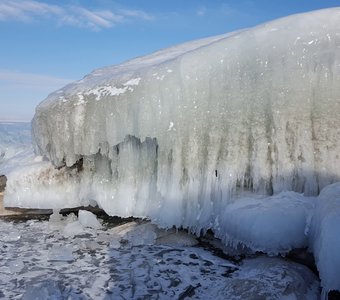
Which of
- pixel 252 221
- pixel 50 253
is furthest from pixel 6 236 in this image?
pixel 252 221

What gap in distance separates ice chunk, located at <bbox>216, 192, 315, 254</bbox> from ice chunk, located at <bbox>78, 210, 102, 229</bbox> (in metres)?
1.58

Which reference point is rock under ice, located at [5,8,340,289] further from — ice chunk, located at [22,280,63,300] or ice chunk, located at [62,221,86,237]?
ice chunk, located at [22,280,63,300]

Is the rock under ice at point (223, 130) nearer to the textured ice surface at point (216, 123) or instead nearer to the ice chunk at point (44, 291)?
the textured ice surface at point (216, 123)

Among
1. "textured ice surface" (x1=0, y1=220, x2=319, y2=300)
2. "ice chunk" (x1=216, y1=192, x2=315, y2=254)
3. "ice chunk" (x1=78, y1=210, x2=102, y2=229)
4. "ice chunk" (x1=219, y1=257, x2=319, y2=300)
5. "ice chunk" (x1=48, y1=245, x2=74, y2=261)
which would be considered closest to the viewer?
"ice chunk" (x1=219, y1=257, x2=319, y2=300)

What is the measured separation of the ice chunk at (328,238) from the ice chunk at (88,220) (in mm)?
2346

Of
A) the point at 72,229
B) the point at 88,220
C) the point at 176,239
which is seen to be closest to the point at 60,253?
the point at 72,229

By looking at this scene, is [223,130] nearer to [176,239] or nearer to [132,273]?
[176,239]

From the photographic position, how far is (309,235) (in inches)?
110

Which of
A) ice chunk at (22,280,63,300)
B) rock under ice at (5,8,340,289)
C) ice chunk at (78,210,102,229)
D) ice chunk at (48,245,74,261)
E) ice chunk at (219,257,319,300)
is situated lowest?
ice chunk at (22,280,63,300)

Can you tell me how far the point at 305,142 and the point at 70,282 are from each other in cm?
228

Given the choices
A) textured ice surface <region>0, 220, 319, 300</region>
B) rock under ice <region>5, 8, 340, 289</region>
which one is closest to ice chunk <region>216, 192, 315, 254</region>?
rock under ice <region>5, 8, 340, 289</region>

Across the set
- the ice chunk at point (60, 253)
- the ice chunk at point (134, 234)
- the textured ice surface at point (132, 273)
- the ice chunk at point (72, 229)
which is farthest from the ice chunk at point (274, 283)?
the ice chunk at point (72, 229)

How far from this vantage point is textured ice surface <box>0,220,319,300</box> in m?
2.52

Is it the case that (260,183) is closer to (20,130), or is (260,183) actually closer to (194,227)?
(194,227)
